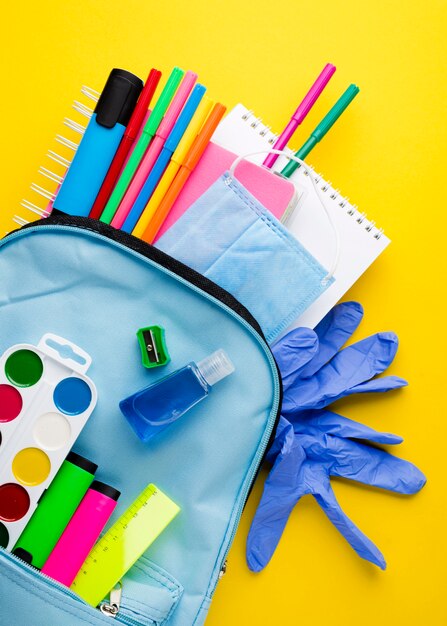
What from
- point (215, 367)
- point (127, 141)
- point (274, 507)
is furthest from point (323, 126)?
point (274, 507)

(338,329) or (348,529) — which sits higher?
(338,329)

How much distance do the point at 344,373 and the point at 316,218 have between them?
A: 0.67 ft

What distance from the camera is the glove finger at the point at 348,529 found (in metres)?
0.78

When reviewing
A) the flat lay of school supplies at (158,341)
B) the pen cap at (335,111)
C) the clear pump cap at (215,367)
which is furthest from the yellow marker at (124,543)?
the pen cap at (335,111)

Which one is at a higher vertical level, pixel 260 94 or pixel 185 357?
pixel 260 94

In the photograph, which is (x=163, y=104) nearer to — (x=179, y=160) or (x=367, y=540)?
(x=179, y=160)

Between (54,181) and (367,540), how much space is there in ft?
2.05

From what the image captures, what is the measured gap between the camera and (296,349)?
75 cm

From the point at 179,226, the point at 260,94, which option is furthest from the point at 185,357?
the point at 260,94

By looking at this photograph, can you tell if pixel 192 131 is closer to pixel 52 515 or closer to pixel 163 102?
pixel 163 102

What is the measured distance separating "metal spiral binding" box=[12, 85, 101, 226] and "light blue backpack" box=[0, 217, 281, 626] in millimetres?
143

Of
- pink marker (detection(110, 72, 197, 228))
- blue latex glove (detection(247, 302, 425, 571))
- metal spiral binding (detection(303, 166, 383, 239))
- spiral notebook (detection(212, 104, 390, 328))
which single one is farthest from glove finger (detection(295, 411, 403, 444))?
pink marker (detection(110, 72, 197, 228))

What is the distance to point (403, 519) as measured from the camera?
832 mm

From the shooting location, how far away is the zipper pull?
611 mm
